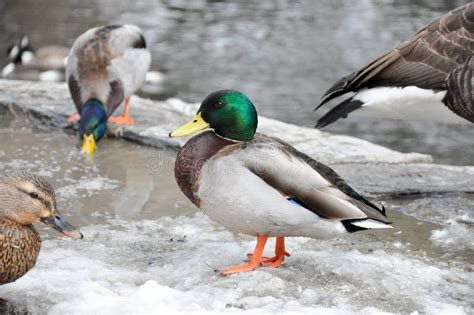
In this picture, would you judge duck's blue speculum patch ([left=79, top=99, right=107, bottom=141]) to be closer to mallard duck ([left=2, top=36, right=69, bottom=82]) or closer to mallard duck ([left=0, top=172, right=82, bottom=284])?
mallard duck ([left=0, top=172, right=82, bottom=284])

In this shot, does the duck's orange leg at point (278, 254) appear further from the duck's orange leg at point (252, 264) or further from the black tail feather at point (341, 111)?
the black tail feather at point (341, 111)

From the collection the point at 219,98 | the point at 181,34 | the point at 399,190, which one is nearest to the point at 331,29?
the point at 181,34

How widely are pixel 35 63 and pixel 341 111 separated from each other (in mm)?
7391

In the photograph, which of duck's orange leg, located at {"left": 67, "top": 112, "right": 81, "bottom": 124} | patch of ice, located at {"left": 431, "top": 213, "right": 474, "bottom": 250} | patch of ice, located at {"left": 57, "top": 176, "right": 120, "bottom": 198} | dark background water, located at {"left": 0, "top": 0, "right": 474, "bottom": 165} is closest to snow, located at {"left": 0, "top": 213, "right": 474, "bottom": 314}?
patch of ice, located at {"left": 431, "top": 213, "right": 474, "bottom": 250}

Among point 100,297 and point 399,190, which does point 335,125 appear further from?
point 100,297

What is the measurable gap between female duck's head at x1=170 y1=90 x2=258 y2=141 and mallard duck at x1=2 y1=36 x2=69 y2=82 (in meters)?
8.08

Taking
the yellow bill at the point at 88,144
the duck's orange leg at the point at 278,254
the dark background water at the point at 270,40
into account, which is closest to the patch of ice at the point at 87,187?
the yellow bill at the point at 88,144

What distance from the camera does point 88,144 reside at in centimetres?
663

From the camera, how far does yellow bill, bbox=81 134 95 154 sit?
21.6 ft

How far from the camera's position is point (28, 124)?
24.0 feet

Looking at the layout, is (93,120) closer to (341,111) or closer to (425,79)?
(341,111)

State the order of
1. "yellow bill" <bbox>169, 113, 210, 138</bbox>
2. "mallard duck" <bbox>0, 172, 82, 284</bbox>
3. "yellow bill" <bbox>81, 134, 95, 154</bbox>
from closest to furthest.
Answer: "mallard duck" <bbox>0, 172, 82, 284</bbox>
"yellow bill" <bbox>169, 113, 210, 138</bbox>
"yellow bill" <bbox>81, 134, 95, 154</bbox>

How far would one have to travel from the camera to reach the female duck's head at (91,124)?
6645 millimetres

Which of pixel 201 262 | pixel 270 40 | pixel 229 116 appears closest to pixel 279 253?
pixel 201 262
